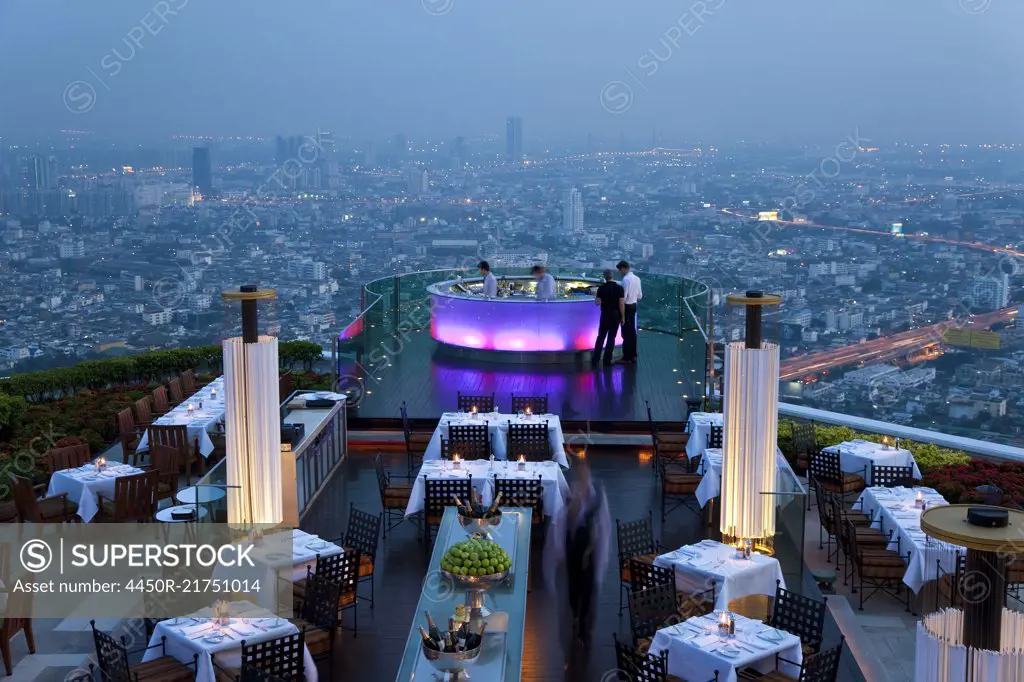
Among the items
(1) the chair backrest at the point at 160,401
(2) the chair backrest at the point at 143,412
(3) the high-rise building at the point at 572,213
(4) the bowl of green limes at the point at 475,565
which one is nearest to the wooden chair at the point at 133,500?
(2) the chair backrest at the point at 143,412

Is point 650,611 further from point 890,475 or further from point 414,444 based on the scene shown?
point 414,444

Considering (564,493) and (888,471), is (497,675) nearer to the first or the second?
(564,493)

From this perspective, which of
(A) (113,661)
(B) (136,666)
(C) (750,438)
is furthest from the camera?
(C) (750,438)

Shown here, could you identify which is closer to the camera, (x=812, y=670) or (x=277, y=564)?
(x=812, y=670)

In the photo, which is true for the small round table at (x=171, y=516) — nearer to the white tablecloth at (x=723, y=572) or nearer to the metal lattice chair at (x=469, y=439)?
the metal lattice chair at (x=469, y=439)

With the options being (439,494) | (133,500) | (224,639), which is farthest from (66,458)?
(224,639)

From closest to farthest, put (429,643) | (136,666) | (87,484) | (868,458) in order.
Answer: (429,643)
(136,666)
(87,484)
(868,458)

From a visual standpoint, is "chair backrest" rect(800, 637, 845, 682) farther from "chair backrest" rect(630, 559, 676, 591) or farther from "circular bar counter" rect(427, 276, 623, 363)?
"circular bar counter" rect(427, 276, 623, 363)
